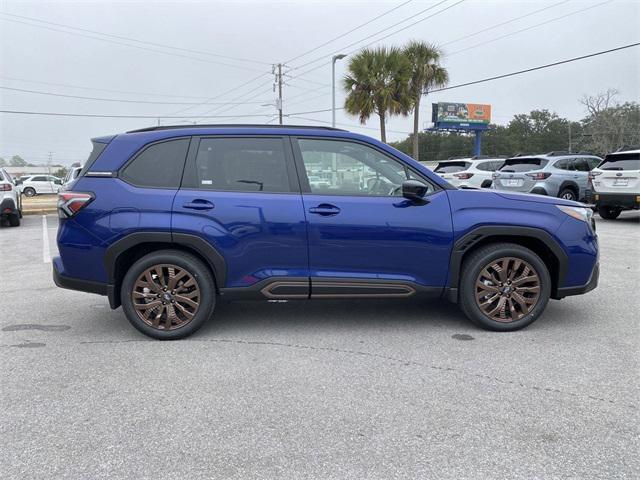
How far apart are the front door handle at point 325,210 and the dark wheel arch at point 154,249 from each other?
2.82 feet

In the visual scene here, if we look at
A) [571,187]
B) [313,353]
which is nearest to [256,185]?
[313,353]

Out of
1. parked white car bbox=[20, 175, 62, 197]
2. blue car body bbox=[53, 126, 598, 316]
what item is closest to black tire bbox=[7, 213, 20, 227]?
blue car body bbox=[53, 126, 598, 316]

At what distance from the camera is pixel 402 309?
17.0 feet

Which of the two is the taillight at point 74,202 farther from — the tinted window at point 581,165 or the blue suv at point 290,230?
the tinted window at point 581,165

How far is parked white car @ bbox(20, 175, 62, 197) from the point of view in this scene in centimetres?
3353

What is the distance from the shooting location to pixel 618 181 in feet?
39.1

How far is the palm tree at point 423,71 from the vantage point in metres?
24.2

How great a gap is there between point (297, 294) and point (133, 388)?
4.94 feet

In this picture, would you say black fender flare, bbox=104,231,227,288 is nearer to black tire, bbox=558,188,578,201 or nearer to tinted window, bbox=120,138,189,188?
tinted window, bbox=120,138,189,188

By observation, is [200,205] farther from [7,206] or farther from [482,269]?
[7,206]

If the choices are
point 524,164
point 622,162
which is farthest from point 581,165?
point 622,162

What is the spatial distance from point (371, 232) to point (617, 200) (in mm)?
10202

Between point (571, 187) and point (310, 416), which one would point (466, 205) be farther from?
point (571, 187)

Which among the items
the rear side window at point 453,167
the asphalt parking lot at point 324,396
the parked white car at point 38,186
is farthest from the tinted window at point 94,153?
the parked white car at point 38,186
